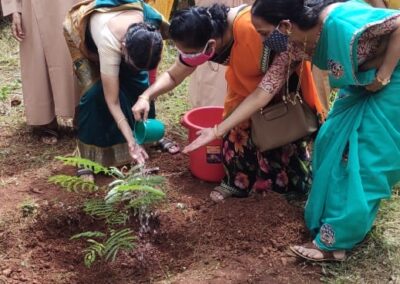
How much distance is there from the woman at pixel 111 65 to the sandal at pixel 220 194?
42cm

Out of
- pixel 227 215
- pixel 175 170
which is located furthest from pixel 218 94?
pixel 227 215

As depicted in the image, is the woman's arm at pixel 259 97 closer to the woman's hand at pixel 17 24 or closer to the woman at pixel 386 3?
the woman at pixel 386 3

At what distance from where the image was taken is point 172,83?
9.05ft

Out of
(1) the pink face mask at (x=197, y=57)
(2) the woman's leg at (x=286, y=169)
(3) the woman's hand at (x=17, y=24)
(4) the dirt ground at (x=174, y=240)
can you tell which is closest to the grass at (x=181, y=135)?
(4) the dirt ground at (x=174, y=240)

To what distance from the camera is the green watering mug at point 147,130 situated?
2.78m

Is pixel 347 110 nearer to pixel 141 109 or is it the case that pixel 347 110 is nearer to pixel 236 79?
pixel 236 79

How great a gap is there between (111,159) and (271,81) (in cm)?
118

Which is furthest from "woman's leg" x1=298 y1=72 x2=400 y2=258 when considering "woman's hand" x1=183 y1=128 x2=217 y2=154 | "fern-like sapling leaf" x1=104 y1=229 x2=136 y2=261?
"fern-like sapling leaf" x1=104 y1=229 x2=136 y2=261

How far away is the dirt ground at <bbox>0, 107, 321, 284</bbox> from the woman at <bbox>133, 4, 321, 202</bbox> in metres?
0.12

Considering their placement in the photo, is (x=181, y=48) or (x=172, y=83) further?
(x=172, y=83)

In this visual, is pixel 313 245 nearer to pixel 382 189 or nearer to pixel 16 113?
pixel 382 189

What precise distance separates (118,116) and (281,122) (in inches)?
29.7

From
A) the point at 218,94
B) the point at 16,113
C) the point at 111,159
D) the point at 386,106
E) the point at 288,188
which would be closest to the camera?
the point at 386,106

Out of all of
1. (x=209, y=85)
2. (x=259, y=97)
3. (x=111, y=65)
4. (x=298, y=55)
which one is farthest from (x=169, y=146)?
(x=298, y=55)
